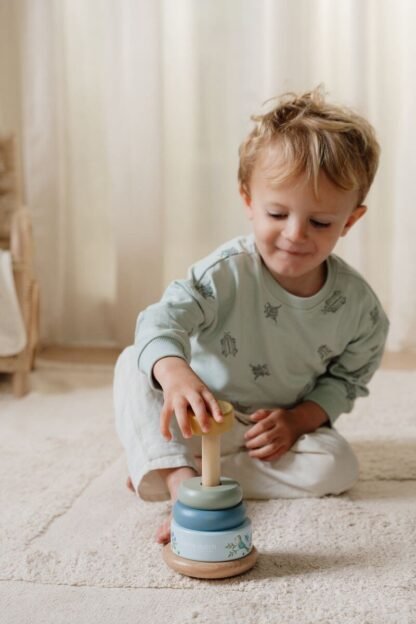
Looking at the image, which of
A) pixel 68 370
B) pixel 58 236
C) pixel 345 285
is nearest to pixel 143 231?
pixel 58 236

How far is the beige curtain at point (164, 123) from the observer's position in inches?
89.4

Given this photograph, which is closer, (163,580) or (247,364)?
(163,580)

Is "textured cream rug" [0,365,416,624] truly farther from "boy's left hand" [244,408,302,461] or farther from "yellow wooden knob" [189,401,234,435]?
"yellow wooden knob" [189,401,234,435]

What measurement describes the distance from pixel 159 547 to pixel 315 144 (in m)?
0.56

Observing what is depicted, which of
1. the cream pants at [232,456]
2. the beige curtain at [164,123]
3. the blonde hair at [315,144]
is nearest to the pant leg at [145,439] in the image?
the cream pants at [232,456]

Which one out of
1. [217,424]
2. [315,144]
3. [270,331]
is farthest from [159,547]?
[315,144]

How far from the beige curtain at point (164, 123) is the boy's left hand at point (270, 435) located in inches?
43.6

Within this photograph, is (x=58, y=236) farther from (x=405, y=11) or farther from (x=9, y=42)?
(x=405, y=11)

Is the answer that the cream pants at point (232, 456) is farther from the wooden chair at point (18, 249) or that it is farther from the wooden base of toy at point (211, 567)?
the wooden chair at point (18, 249)

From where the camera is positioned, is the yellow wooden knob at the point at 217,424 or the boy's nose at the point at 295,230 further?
the boy's nose at the point at 295,230

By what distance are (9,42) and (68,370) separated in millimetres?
914

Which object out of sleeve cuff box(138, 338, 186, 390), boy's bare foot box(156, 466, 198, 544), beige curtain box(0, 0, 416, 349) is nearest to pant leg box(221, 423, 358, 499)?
boy's bare foot box(156, 466, 198, 544)

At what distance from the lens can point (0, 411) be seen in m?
1.80

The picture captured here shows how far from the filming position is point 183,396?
1004 millimetres
